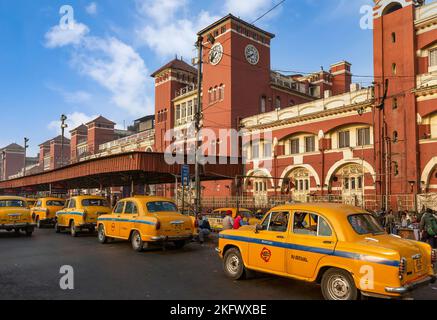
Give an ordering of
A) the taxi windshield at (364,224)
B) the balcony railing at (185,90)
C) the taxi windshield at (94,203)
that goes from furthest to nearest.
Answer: the balcony railing at (185,90) → the taxi windshield at (94,203) → the taxi windshield at (364,224)

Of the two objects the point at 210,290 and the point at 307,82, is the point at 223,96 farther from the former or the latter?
the point at 210,290

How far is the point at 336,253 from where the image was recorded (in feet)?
24.4

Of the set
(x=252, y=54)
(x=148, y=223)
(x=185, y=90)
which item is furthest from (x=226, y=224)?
(x=185, y=90)

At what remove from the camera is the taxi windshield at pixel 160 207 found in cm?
1455

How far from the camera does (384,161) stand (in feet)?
93.1

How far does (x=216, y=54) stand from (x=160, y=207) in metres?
30.7

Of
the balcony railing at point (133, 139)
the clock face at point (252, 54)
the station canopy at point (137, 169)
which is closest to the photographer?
the station canopy at point (137, 169)

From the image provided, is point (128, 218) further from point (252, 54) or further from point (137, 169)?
point (252, 54)

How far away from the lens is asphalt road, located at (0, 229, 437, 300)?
8109 mm

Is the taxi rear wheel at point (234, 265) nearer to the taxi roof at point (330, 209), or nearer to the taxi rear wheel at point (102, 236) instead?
the taxi roof at point (330, 209)

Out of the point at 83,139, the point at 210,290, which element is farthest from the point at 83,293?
the point at 83,139

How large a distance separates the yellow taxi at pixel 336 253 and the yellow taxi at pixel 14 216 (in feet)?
45.1

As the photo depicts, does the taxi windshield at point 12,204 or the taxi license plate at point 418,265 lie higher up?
the taxi windshield at point 12,204

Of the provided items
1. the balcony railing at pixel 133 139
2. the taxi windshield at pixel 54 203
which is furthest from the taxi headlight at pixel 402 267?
the balcony railing at pixel 133 139
